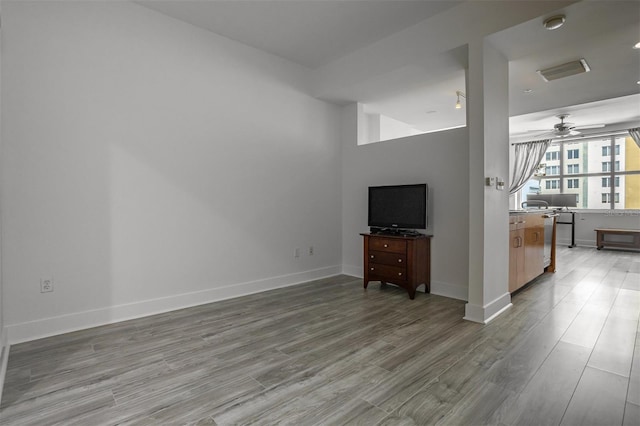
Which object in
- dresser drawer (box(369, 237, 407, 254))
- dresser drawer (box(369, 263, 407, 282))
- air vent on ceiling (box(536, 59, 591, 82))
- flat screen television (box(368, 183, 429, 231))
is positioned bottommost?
dresser drawer (box(369, 263, 407, 282))

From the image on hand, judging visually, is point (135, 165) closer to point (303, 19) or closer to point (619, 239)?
point (303, 19)

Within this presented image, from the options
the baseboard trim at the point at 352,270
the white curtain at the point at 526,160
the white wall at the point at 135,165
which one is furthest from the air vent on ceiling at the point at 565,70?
the white curtain at the point at 526,160

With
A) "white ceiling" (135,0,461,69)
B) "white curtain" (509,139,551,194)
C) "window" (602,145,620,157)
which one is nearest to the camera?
"white ceiling" (135,0,461,69)

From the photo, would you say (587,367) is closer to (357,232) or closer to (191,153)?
(357,232)

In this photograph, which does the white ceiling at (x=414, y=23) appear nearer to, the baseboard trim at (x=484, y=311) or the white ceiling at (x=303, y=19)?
the white ceiling at (x=303, y=19)

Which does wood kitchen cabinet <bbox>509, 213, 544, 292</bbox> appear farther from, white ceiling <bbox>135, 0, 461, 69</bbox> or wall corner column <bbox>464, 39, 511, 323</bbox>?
white ceiling <bbox>135, 0, 461, 69</bbox>

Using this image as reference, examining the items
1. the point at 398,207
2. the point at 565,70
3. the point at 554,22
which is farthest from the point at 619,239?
the point at 554,22

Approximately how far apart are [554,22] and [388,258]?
2.61 metres

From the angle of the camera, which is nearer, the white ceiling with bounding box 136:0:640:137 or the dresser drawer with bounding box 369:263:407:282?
the white ceiling with bounding box 136:0:640:137

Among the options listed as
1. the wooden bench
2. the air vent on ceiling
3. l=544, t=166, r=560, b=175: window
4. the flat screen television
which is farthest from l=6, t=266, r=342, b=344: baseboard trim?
l=544, t=166, r=560, b=175: window

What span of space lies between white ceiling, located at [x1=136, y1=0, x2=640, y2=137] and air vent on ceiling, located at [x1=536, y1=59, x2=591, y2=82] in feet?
0.24

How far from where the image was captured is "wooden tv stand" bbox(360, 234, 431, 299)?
11.7 feet

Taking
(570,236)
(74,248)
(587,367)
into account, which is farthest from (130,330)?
(570,236)

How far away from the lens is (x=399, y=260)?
3656 millimetres
